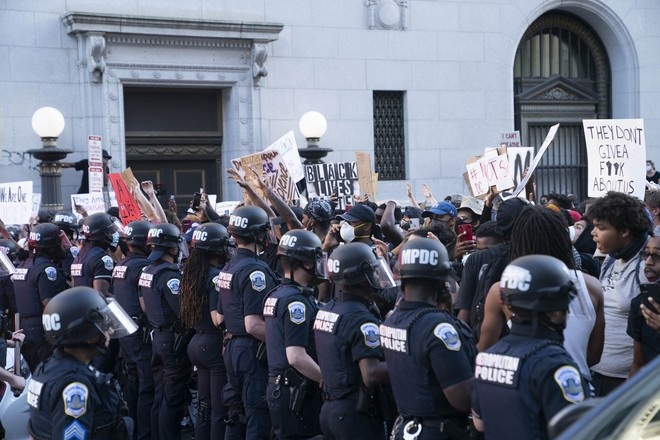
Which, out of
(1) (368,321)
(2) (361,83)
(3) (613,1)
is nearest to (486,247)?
(1) (368,321)

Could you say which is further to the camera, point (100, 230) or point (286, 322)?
point (100, 230)

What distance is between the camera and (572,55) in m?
20.4

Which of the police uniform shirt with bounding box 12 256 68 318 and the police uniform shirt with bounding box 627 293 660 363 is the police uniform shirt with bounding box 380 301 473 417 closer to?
the police uniform shirt with bounding box 627 293 660 363

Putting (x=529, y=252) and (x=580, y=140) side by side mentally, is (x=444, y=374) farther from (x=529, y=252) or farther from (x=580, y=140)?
(x=580, y=140)

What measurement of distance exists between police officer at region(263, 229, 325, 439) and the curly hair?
6.13ft

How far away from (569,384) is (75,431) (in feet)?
7.66

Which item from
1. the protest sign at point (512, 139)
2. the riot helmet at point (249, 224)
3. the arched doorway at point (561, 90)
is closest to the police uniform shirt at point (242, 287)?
the riot helmet at point (249, 224)

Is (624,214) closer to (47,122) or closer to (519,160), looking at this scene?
(519,160)

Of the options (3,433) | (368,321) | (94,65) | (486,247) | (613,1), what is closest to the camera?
(368,321)

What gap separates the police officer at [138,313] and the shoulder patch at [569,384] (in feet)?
18.1

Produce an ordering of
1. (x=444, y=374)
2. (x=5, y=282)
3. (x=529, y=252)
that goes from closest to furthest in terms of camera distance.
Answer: (x=444, y=374) → (x=529, y=252) → (x=5, y=282)

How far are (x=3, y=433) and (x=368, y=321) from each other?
3749 mm

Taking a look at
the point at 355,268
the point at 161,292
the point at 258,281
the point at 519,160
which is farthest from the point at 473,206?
the point at 355,268

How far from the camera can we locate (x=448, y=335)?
456 centimetres
